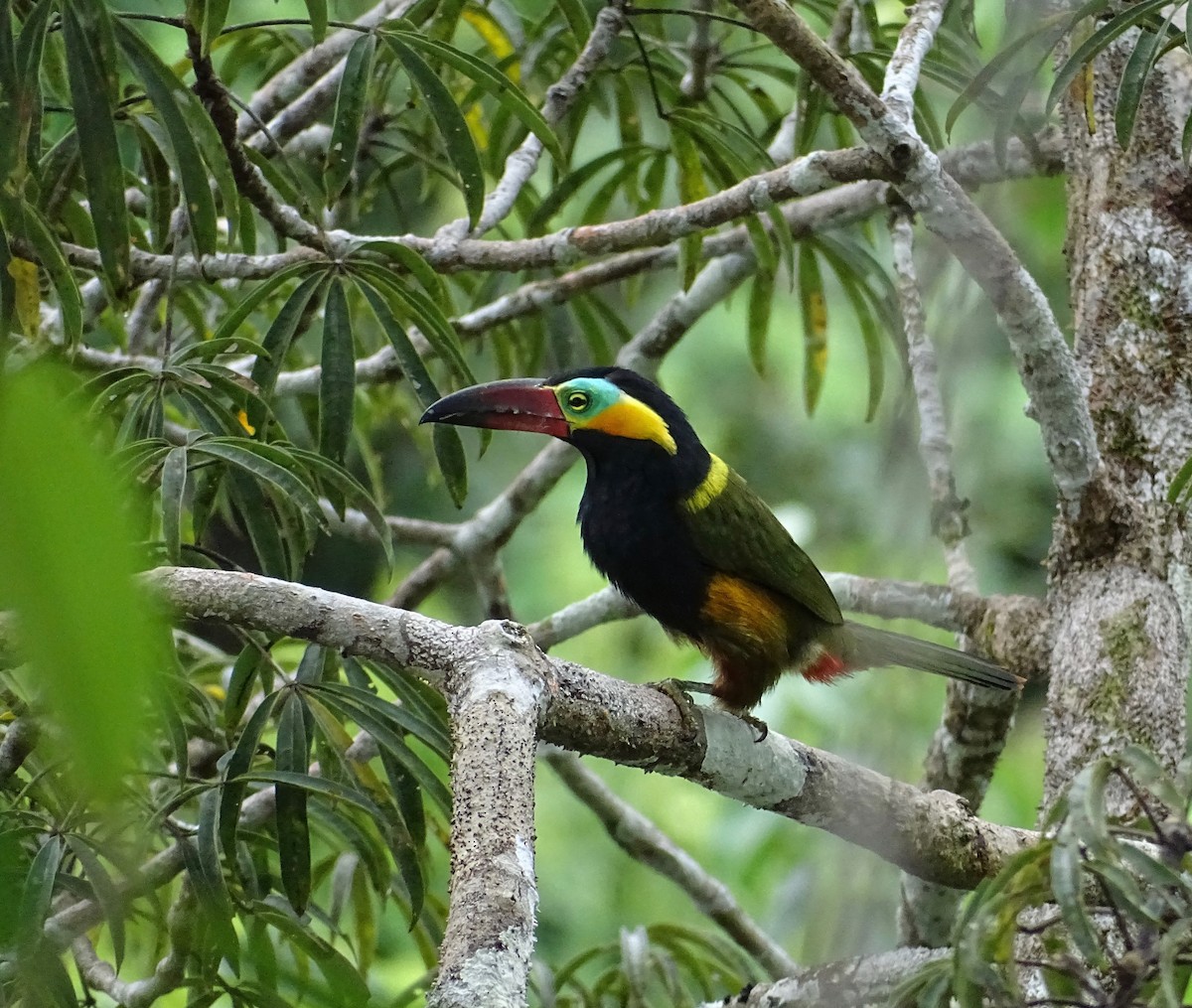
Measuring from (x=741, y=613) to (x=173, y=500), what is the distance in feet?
4.06

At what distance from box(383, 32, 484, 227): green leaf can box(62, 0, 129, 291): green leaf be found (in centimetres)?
61

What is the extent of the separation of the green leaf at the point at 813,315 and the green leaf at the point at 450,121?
1306mm

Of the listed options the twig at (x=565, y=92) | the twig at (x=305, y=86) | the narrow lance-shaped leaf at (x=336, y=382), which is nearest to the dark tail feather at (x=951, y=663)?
the narrow lance-shaped leaf at (x=336, y=382)

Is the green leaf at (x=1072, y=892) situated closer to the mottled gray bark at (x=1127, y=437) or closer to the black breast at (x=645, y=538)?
the mottled gray bark at (x=1127, y=437)

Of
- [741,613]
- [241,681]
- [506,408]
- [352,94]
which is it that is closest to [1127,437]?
[741,613]

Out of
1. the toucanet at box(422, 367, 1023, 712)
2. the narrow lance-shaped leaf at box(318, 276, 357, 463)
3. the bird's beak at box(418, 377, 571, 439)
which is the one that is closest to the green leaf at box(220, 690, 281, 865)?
the narrow lance-shaped leaf at box(318, 276, 357, 463)

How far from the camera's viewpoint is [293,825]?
2.05 meters

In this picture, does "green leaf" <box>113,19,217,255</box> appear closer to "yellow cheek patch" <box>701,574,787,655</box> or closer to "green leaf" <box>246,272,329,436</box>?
"green leaf" <box>246,272,329,436</box>

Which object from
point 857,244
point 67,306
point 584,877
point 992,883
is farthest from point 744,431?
point 992,883

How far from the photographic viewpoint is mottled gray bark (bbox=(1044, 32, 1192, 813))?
87.7 inches

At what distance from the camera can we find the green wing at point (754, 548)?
8.77 feet

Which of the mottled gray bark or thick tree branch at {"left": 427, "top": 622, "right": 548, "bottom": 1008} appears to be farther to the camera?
the mottled gray bark

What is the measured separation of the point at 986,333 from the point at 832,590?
2.02 m

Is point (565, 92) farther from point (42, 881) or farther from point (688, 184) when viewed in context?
point (42, 881)
